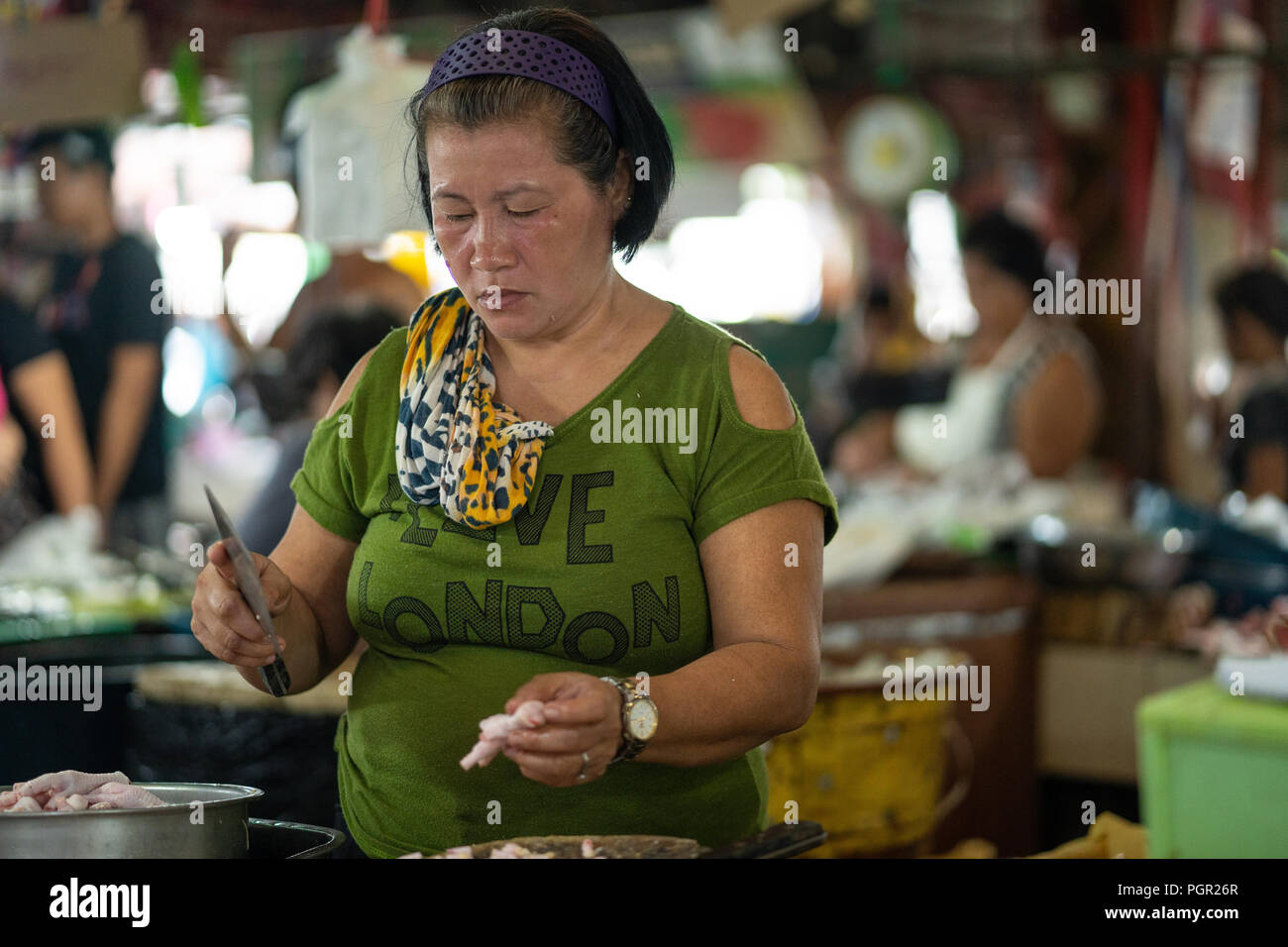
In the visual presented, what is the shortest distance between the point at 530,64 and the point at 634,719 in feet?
2.29

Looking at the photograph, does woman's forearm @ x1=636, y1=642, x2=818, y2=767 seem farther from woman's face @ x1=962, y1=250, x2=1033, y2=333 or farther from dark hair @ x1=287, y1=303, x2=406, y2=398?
woman's face @ x1=962, y1=250, x2=1033, y2=333

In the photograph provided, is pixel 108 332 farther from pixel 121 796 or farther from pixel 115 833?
pixel 115 833

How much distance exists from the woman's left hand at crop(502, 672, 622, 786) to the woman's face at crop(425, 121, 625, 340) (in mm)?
457

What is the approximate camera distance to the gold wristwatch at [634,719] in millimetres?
1304

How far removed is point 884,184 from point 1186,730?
244 inches

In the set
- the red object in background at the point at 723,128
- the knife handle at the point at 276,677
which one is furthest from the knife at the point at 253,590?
the red object in background at the point at 723,128

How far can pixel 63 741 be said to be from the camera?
2.96 metres

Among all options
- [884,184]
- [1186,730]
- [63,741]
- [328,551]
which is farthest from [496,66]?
[884,184]

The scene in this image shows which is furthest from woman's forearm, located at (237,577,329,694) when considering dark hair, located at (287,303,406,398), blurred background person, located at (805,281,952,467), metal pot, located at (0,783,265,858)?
blurred background person, located at (805,281,952,467)

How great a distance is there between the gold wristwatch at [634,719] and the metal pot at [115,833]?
0.37m

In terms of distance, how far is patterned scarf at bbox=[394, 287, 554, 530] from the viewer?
1.50 metres

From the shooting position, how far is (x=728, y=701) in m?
1.41

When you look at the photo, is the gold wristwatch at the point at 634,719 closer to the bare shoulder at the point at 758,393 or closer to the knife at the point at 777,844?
the knife at the point at 777,844

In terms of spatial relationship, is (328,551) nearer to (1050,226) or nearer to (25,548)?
(25,548)
